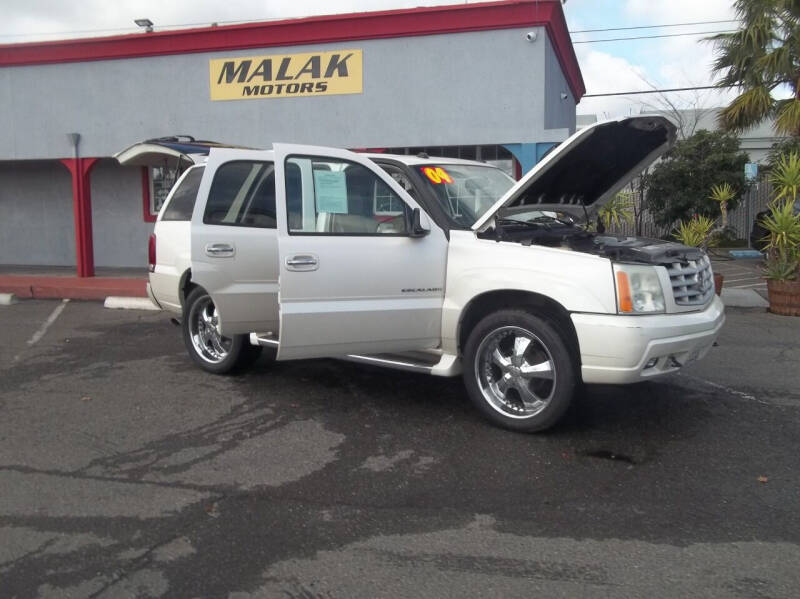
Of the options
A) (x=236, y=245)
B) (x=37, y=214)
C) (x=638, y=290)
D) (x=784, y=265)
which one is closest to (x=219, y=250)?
(x=236, y=245)

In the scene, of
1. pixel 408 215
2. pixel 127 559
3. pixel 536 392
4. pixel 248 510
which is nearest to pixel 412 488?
pixel 248 510

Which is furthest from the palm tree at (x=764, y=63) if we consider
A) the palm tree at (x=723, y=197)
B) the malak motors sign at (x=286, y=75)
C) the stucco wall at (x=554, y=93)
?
the malak motors sign at (x=286, y=75)

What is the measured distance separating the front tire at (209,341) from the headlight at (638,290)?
11.2 ft

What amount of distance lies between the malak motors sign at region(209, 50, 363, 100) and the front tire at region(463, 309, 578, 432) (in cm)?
872

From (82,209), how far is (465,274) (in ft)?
37.9

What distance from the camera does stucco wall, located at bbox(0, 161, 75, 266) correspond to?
17.2m

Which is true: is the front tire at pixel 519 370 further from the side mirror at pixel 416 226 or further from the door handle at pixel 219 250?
the door handle at pixel 219 250

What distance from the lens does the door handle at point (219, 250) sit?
598 cm

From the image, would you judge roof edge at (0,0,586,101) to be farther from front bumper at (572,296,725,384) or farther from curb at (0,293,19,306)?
front bumper at (572,296,725,384)

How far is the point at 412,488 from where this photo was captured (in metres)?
4.32

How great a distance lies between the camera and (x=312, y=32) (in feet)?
42.5

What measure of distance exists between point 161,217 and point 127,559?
450cm

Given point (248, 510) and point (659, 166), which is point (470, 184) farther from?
point (659, 166)

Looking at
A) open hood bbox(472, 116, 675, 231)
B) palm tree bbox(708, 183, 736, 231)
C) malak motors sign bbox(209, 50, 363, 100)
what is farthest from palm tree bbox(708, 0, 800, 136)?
open hood bbox(472, 116, 675, 231)
